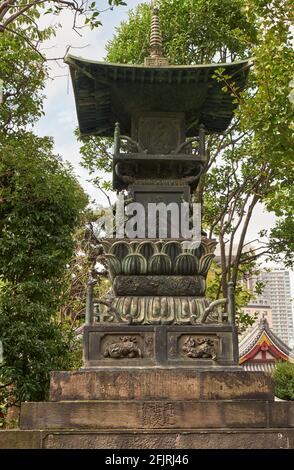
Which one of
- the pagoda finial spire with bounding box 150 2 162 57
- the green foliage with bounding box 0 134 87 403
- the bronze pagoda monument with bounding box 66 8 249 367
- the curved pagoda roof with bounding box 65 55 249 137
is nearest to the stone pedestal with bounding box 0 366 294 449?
the bronze pagoda monument with bounding box 66 8 249 367

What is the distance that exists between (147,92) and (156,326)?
3.66m

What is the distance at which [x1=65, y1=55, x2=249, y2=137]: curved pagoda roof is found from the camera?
780 cm

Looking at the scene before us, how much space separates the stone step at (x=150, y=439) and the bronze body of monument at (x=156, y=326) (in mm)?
11

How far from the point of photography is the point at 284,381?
63.8 ft

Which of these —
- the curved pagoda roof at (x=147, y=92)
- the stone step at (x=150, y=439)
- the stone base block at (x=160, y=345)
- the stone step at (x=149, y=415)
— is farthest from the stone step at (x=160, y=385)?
the curved pagoda roof at (x=147, y=92)

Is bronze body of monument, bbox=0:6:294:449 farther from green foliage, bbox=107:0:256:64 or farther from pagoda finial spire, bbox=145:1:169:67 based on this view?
green foliage, bbox=107:0:256:64

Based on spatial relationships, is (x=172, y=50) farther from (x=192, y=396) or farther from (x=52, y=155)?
(x=192, y=396)

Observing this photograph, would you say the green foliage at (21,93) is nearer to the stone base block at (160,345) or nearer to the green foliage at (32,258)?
the green foliage at (32,258)

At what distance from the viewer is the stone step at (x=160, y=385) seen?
6168 mm

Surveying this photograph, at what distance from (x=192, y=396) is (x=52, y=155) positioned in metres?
9.36

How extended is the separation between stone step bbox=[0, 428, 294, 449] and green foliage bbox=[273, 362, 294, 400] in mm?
14295

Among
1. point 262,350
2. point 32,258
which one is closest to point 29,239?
point 32,258
